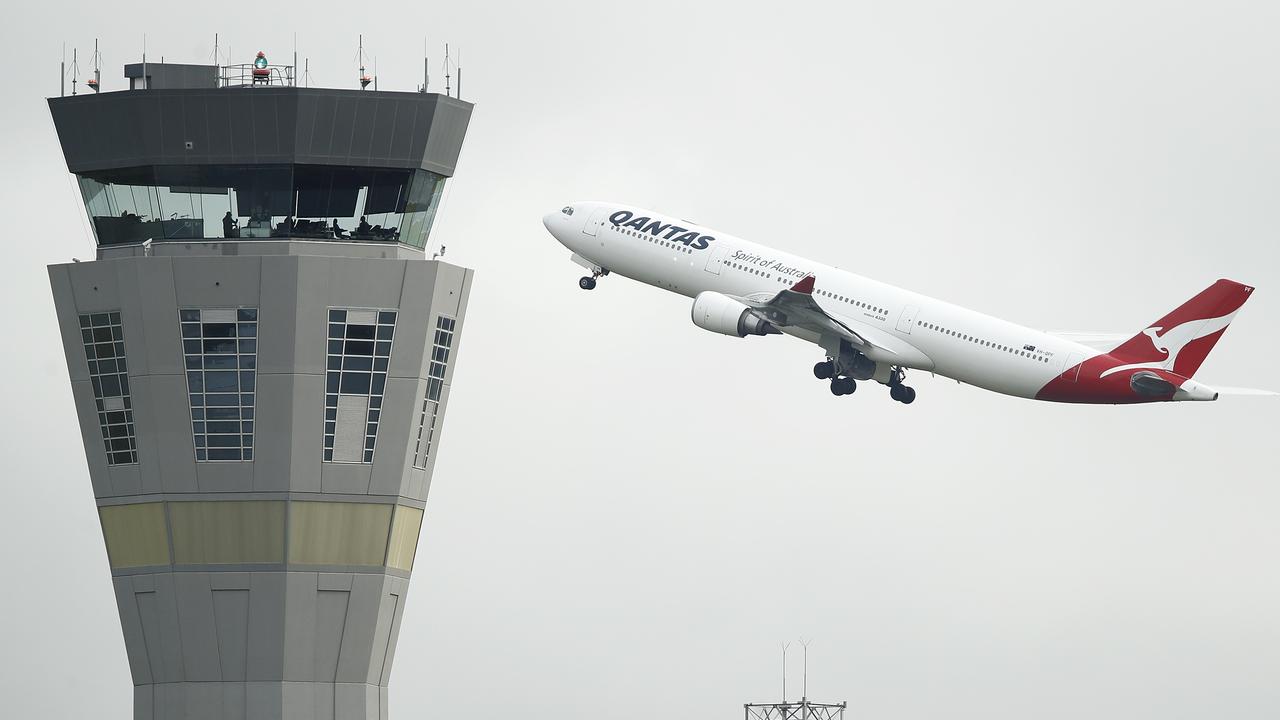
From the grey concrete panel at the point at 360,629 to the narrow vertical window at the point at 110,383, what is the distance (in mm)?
12452

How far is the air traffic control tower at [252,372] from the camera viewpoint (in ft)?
383

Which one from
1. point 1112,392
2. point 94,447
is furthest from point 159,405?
point 1112,392

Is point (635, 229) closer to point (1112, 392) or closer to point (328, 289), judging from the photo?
point (328, 289)

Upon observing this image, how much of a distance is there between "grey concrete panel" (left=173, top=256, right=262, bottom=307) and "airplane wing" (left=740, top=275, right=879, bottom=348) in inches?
955

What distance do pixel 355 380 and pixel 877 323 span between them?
25.6m

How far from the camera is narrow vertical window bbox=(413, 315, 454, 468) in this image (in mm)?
120000

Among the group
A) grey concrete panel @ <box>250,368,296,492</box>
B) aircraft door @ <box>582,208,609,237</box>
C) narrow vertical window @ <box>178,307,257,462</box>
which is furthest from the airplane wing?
narrow vertical window @ <box>178,307,257,462</box>

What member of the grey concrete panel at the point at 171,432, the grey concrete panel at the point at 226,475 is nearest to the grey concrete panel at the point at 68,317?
the grey concrete panel at the point at 171,432

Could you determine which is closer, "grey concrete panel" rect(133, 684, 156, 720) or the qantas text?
"grey concrete panel" rect(133, 684, 156, 720)

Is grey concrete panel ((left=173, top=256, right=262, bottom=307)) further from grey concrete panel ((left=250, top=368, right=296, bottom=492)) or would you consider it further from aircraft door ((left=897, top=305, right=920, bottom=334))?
aircraft door ((left=897, top=305, right=920, bottom=334))

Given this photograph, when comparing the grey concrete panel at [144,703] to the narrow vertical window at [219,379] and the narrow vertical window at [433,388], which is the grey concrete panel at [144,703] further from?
the narrow vertical window at [433,388]

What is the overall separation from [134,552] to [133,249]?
1450 centimetres

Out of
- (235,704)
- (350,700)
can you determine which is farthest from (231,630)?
(350,700)

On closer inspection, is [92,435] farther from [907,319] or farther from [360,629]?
[907,319]
